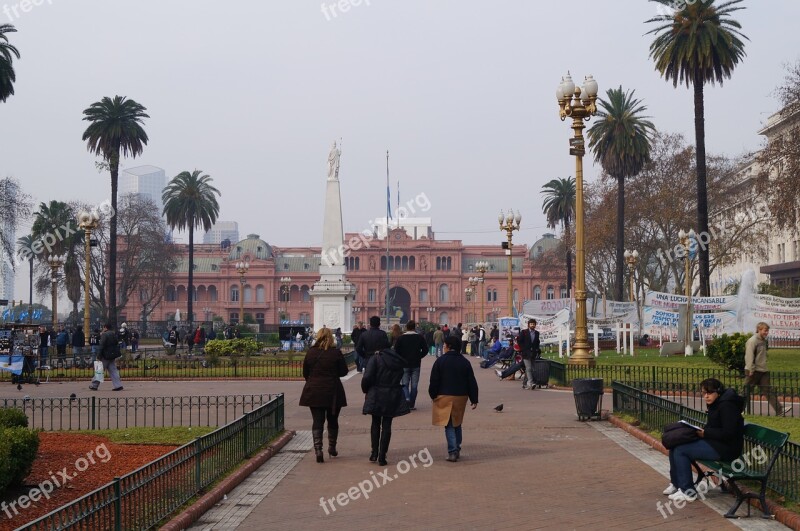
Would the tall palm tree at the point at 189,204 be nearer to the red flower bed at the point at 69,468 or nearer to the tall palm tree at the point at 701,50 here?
the tall palm tree at the point at 701,50

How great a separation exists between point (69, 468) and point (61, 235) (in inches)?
2625

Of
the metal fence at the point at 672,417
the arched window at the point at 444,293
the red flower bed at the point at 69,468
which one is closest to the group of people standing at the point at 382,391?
the red flower bed at the point at 69,468

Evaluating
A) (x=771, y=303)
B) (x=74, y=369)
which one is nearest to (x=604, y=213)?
(x=771, y=303)

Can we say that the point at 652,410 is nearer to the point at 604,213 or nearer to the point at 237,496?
the point at 237,496

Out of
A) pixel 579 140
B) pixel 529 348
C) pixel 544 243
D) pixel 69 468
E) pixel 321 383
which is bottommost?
pixel 69 468

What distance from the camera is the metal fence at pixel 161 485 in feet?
22.8

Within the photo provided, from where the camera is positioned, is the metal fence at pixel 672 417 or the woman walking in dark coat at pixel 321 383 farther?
the woman walking in dark coat at pixel 321 383

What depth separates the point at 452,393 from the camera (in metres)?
12.4

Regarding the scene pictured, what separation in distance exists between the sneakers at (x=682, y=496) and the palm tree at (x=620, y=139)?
45631 millimetres

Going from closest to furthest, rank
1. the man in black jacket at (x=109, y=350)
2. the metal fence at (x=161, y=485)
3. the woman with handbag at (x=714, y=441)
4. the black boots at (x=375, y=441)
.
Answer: the metal fence at (x=161, y=485)
the woman with handbag at (x=714, y=441)
the black boots at (x=375, y=441)
the man in black jacket at (x=109, y=350)

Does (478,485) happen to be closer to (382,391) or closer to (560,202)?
(382,391)

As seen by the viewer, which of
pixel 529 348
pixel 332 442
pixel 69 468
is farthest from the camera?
pixel 529 348

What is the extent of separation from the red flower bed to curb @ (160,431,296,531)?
105 cm

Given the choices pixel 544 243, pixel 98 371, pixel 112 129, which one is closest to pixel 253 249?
pixel 544 243
